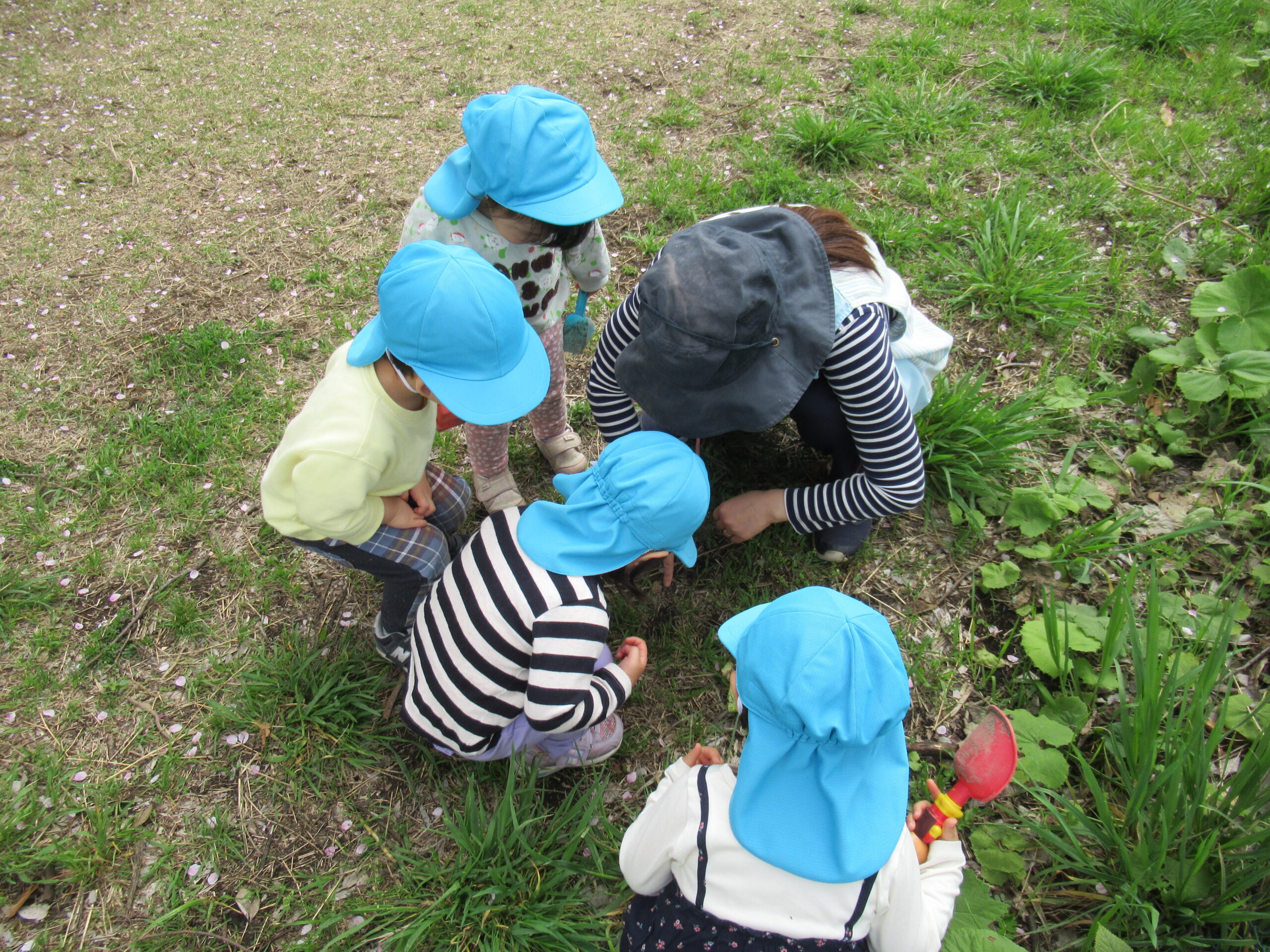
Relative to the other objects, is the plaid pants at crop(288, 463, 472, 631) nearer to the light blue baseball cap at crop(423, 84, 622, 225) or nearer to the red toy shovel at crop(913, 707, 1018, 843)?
the light blue baseball cap at crop(423, 84, 622, 225)

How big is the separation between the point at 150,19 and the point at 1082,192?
5.36 m

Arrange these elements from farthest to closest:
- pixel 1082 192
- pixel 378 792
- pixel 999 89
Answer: pixel 999 89, pixel 1082 192, pixel 378 792

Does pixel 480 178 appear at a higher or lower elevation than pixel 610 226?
higher

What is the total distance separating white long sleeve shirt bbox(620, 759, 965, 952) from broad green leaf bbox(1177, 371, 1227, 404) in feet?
5.75

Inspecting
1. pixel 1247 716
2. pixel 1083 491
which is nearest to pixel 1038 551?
pixel 1083 491

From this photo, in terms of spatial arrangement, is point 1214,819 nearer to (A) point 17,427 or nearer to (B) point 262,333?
(B) point 262,333

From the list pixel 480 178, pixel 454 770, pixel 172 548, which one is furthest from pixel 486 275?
pixel 172 548

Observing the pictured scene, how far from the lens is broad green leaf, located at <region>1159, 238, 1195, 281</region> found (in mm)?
2645

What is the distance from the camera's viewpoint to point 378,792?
5.74ft

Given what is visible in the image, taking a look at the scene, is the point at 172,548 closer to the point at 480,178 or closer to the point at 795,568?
the point at 480,178

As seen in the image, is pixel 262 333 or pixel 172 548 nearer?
pixel 172 548

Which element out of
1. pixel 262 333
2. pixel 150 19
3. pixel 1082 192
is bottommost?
pixel 262 333

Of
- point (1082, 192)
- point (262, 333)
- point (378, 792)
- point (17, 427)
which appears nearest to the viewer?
point (378, 792)

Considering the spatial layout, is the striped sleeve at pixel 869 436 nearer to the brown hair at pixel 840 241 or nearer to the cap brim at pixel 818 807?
the brown hair at pixel 840 241
